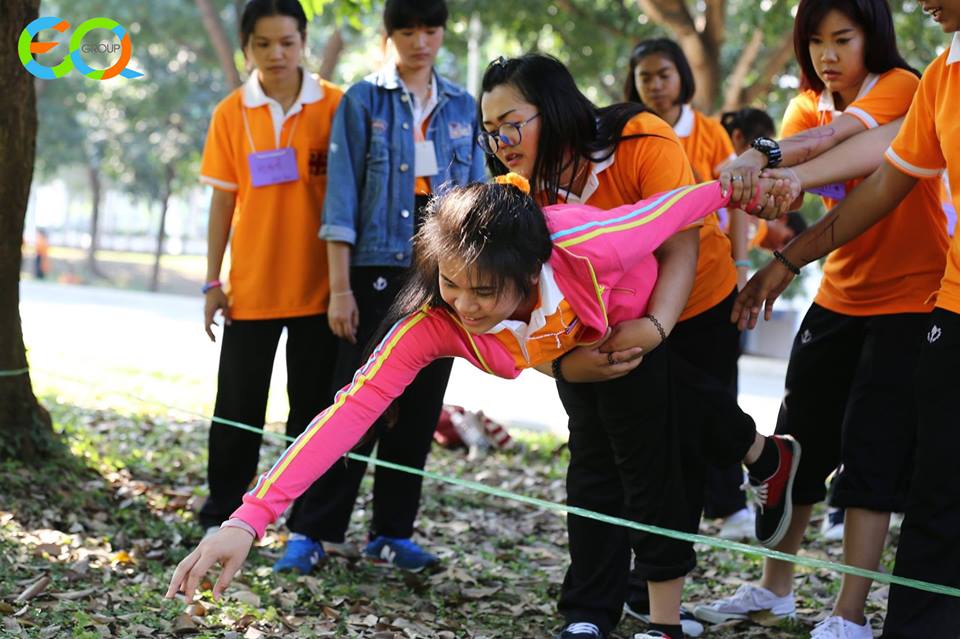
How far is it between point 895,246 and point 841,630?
1.17m

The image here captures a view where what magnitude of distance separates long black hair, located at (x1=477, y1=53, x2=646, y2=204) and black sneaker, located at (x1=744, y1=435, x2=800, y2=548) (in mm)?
1114

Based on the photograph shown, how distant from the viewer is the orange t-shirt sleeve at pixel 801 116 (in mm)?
3867

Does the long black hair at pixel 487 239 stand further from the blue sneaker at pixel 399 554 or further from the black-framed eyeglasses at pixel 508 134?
the blue sneaker at pixel 399 554

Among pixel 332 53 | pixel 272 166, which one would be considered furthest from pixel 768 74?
pixel 272 166

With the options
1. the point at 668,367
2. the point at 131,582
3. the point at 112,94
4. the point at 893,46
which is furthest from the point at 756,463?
the point at 112,94

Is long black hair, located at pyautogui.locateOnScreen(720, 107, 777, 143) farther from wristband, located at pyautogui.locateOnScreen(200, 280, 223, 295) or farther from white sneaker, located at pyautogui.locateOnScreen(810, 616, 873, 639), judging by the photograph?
white sneaker, located at pyautogui.locateOnScreen(810, 616, 873, 639)

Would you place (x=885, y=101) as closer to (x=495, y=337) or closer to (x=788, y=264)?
(x=788, y=264)

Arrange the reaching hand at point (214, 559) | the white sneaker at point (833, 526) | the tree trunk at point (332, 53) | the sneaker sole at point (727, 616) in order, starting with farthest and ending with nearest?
1. the tree trunk at point (332, 53)
2. the white sneaker at point (833, 526)
3. the sneaker sole at point (727, 616)
4. the reaching hand at point (214, 559)

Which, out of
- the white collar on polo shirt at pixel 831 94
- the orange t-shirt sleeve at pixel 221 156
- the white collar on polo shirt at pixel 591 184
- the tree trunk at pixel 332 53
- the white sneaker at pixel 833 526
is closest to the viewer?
the white collar on polo shirt at pixel 591 184

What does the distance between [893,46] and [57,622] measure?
3.07 meters

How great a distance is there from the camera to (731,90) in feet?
38.5

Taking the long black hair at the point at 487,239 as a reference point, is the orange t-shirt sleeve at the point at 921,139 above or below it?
above

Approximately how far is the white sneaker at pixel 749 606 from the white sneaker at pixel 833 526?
1.33 metres

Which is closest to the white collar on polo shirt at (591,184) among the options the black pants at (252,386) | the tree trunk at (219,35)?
the black pants at (252,386)
